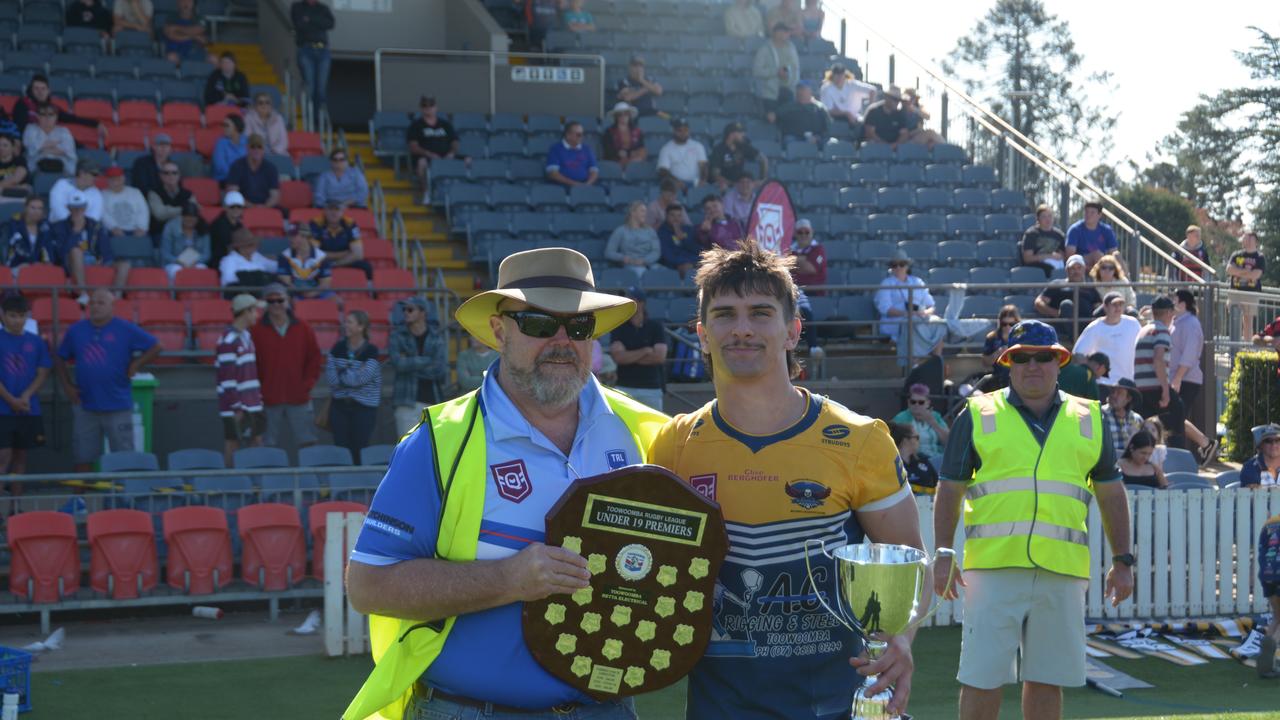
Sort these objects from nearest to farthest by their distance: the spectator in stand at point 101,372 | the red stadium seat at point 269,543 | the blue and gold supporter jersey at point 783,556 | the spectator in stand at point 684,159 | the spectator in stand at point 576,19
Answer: the blue and gold supporter jersey at point 783,556
the red stadium seat at point 269,543
the spectator in stand at point 101,372
the spectator in stand at point 684,159
the spectator in stand at point 576,19

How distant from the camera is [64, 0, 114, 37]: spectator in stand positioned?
1802cm

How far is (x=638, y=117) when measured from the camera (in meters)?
18.6

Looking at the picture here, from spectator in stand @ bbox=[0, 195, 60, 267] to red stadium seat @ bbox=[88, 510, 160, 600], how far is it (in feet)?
13.3

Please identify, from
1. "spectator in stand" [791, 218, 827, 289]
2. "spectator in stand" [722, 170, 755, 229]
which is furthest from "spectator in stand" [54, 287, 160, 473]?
"spectator in stand" [722, 170, 755, 229]

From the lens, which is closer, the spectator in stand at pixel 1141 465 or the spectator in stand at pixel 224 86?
Result: the spectator in stand at pixel 1141 465

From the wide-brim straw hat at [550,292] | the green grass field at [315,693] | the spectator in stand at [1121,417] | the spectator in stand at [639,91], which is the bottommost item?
the green grass field at [315,693]

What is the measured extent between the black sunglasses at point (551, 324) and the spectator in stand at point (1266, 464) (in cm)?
865

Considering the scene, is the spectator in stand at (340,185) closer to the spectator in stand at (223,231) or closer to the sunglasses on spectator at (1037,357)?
the spectator in stand at (223,231)

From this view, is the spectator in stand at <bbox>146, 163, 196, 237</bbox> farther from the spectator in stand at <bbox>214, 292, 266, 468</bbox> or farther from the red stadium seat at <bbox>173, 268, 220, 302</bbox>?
the spectator in stand at <bbox>214, 292, 266, 468</bbox>

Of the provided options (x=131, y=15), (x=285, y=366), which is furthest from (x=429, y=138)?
(x=285, y=366)

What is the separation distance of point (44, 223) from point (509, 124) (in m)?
6.47

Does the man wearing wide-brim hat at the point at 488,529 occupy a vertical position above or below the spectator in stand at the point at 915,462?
above

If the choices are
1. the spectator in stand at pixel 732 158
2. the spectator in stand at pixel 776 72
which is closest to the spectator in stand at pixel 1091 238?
the spectator in stand at pixel 732 158

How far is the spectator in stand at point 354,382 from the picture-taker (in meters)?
11.9
